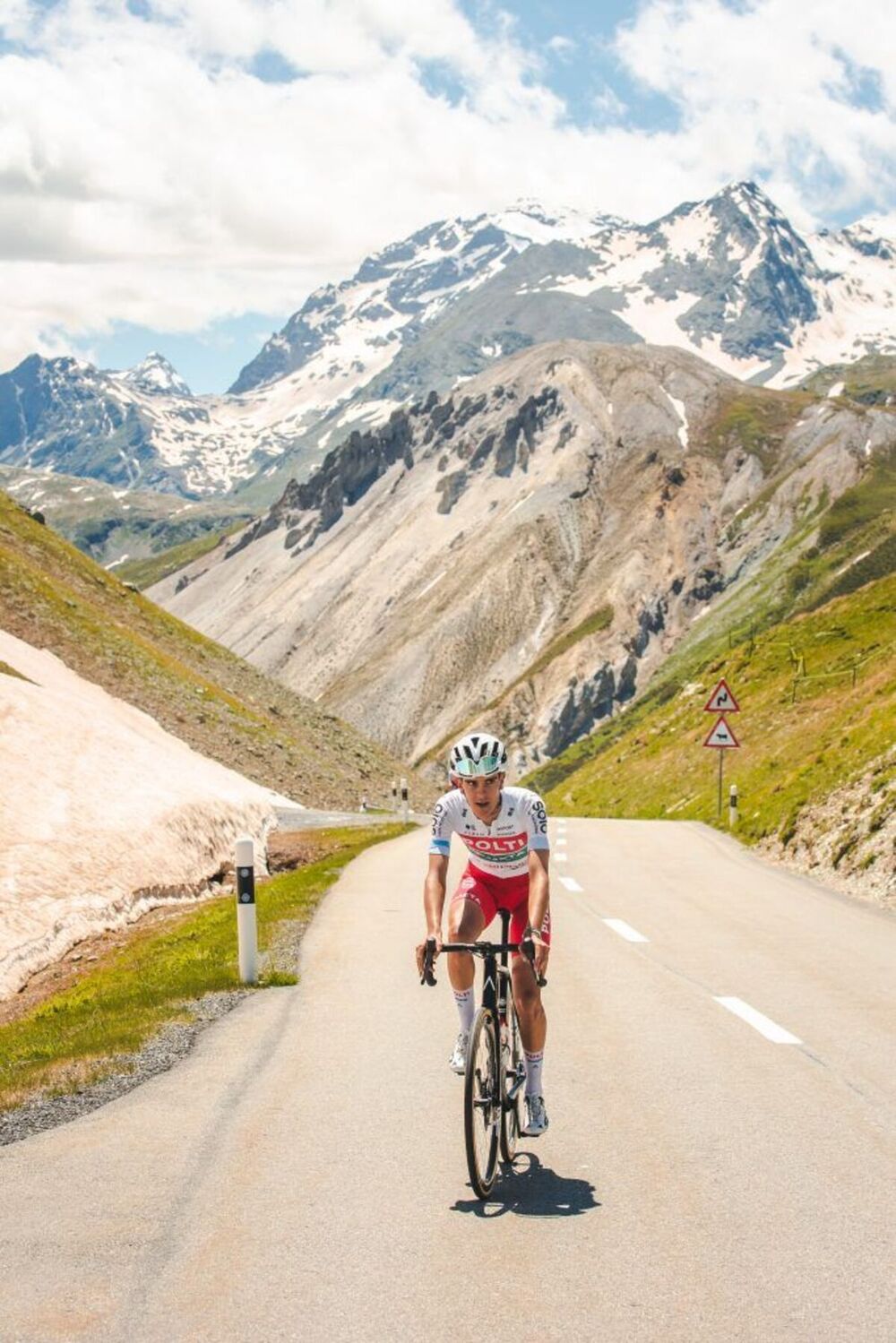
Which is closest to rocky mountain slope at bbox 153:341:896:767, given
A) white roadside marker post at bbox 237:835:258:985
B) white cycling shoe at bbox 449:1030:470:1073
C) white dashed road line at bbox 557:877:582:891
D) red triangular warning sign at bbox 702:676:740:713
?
red triangular warning sign at bbox 702:676:740:713

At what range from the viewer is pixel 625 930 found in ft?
55.4

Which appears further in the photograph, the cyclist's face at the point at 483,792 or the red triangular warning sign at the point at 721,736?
the red triangular warning sign at the point at 721,736

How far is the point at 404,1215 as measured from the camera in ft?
20.9

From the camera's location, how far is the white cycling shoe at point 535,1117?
7430 millimetres

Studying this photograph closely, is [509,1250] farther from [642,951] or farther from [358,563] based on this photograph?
[358,563]

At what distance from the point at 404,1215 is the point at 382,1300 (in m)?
1.02

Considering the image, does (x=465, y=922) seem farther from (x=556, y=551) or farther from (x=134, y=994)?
(x=556, y=551)

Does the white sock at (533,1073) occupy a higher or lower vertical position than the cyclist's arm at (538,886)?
lower

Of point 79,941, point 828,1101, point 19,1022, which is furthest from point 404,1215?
point 79,941

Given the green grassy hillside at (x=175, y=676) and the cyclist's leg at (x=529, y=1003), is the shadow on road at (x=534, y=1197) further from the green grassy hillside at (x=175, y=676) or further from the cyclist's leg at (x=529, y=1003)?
the green grassy hillside at (x=175, y=676)

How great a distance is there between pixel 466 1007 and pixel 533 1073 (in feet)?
1.78

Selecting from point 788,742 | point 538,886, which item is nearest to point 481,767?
point 538,886

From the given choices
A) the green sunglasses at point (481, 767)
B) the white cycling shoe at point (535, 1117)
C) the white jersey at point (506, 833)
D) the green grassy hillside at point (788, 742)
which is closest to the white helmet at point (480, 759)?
the green sunglasses at point (481, 767)

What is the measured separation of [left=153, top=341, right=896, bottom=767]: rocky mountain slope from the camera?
5438 inches
